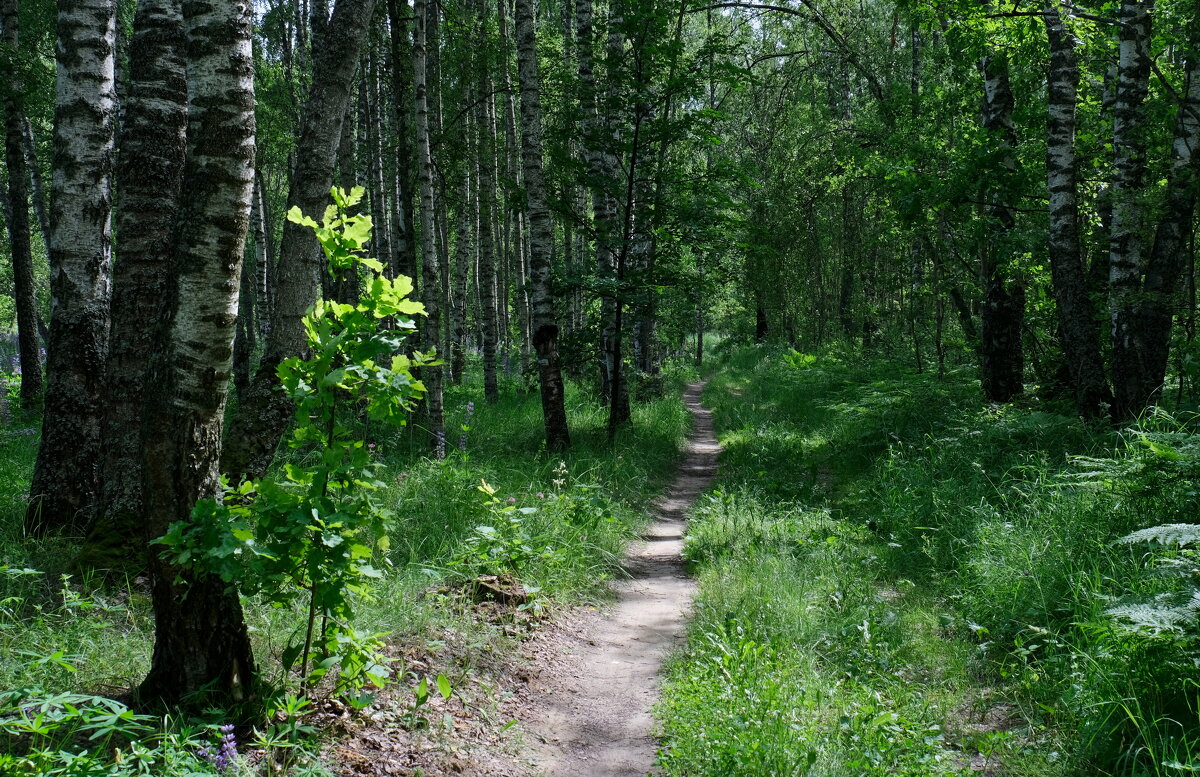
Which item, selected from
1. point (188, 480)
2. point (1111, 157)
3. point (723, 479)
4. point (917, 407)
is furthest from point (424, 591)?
point (1111, 157)

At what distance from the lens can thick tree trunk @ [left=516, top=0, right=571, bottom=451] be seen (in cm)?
946

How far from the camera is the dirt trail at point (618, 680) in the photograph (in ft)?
12.3

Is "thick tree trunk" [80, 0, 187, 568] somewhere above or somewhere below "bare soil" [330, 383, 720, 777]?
above

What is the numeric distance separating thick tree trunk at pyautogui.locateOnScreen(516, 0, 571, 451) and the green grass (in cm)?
252

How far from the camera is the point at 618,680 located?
4.63 m

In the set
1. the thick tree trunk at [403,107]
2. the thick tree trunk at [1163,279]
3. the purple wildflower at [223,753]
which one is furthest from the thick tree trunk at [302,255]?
the thick tree trunk at [1163,279]

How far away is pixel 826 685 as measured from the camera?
13.3 ft

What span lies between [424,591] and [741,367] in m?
23.1

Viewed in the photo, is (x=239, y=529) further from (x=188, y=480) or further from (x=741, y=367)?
(x=741, y=367)

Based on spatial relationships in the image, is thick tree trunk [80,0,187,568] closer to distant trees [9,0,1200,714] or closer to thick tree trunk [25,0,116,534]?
distant trees [9,0,1200,714]

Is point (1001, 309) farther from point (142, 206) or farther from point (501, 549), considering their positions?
point (142, 206)

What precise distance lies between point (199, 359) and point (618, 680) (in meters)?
3.09

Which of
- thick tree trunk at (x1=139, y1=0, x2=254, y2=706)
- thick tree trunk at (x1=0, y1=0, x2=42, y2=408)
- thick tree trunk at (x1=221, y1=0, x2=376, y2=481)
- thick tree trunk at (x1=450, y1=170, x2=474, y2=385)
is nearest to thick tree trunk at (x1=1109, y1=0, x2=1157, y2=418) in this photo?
thick tree trunk at (x1=221, y1=0, x2=376, y2=481)

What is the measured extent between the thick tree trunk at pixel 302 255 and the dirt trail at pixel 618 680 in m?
2.31
